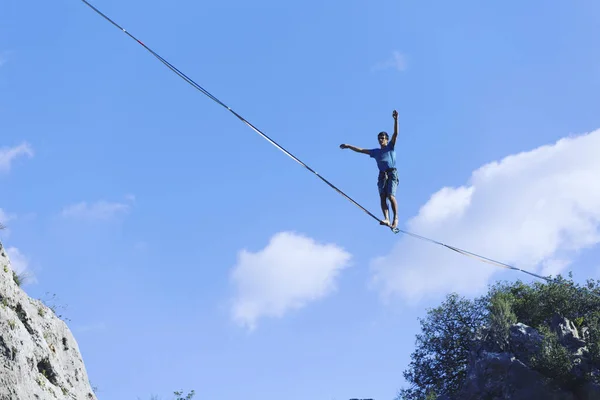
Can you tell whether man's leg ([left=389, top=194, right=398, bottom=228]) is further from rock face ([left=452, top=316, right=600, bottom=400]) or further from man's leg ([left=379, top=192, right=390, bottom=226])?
rock face ([left=452, top=316, right=600, bottom=400])

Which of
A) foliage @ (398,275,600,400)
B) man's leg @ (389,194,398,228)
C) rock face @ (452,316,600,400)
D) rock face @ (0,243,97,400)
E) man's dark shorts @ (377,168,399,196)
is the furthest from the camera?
foliage @ (398,275,600,400)

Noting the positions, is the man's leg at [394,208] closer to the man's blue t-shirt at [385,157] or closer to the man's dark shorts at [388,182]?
the man's dark shorts at [388,182]

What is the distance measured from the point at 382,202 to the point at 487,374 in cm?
2721

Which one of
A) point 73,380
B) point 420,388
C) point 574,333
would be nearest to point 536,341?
point 574,333

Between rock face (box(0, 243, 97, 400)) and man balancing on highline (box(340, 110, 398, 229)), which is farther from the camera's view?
man balancing on highline (box(340, 110, 398, 229))

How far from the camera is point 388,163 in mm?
15805

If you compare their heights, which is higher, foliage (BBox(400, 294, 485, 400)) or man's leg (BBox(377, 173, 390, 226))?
A: foliage (BBox(400, 294, 485, 400))

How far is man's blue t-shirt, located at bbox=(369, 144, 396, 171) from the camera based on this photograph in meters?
15.8

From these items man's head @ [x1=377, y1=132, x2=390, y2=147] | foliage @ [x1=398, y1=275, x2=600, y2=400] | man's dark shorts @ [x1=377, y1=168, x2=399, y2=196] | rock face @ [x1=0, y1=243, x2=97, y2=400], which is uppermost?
foliage @ [x1=398, y1=275, x2=600, y2=400]

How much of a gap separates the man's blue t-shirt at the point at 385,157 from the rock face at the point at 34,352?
26.1 feet

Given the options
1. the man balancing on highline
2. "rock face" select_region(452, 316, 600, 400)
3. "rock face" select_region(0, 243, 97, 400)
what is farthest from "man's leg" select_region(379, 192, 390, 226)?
"rock face" select_region(452, 316, 600, 400)

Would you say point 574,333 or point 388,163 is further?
point 574,333

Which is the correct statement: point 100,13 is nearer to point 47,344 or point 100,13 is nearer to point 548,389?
point 47,344

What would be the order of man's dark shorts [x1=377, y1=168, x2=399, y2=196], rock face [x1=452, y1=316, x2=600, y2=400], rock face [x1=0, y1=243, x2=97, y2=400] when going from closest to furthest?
rock face [x1=0, y1=243, x2=97, y2=400] → man's dark shorts [x1=377, y1=168, x2=399, y2=196] → rock face [x1=452, y1=316, x2=600, y2=400]
